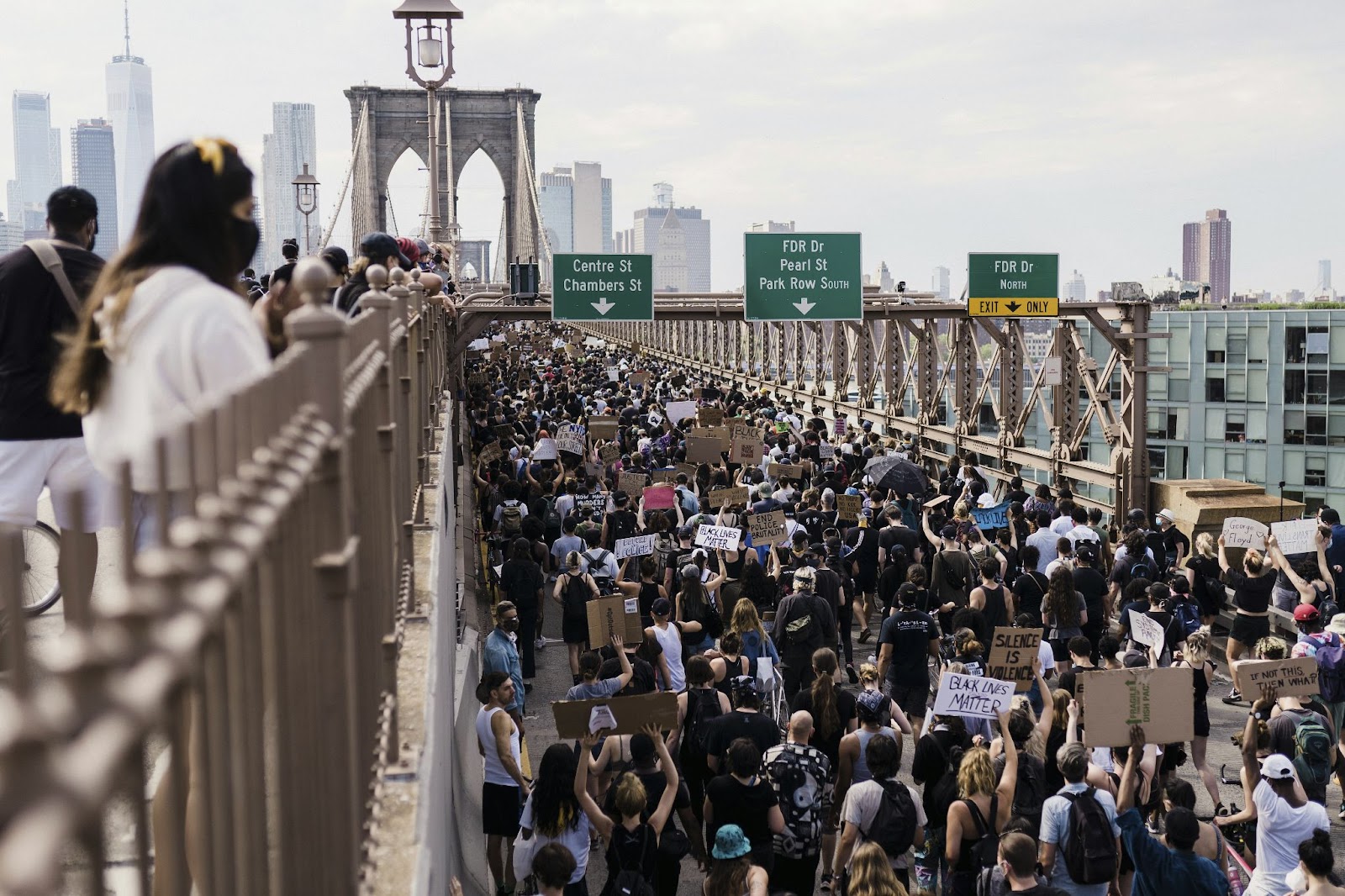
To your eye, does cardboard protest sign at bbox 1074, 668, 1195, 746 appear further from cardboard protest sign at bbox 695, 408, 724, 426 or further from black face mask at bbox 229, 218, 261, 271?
cardboard protest sign at bbox 695, 408, 724, 426

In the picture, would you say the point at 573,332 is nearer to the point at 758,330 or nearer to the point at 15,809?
A: the point at 758,330

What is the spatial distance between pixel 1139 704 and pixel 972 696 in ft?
3.30

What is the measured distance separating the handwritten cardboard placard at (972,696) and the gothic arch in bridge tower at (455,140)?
67411mm

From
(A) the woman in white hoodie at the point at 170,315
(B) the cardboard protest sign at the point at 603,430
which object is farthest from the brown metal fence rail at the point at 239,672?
(B) the cardboard protest sign at the point at 603,430

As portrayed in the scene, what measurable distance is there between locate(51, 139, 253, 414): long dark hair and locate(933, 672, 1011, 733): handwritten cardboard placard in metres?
6.20

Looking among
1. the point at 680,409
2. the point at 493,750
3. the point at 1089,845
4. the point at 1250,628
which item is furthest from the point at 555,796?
the point at 680,409

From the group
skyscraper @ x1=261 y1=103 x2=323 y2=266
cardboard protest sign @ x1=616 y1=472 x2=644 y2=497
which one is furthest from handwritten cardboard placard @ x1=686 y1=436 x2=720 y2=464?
skyscraper @ x1=261 y1=103 x2=323 y2=266

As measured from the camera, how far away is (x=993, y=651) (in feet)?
30.2

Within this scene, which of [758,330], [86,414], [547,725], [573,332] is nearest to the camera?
[86,414]

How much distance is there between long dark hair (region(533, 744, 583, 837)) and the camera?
23.8ft

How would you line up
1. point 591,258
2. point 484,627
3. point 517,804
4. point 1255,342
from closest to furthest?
point 517,804 < point 484,627 < point 591,258 < point 1255,342

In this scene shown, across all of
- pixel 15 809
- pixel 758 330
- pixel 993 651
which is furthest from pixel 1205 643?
pixel 758 330

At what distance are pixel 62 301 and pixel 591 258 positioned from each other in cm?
2118

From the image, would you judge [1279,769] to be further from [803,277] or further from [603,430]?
[803,277]
